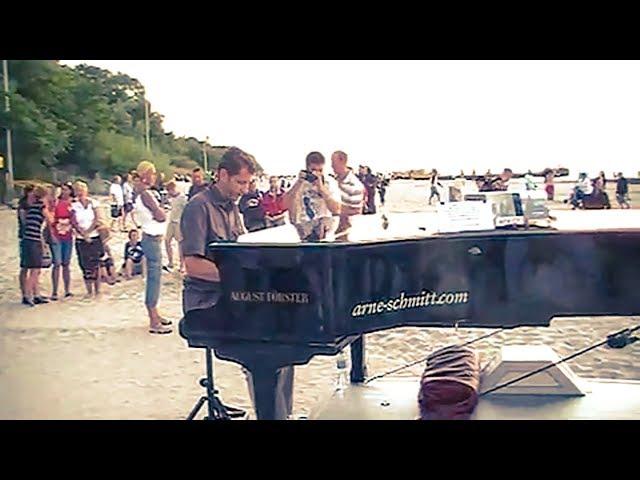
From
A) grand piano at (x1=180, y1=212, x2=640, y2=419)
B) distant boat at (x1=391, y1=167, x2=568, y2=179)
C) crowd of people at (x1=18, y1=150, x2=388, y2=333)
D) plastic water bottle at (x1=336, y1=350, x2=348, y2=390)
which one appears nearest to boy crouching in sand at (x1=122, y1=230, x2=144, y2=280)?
crowd of people at (x1=18, y1=150, x2=388, y2=333)

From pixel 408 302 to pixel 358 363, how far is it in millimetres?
483

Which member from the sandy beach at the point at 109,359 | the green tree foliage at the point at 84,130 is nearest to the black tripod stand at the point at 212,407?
the sandy beach at the point at 109,359

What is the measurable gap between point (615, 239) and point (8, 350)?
191 cm

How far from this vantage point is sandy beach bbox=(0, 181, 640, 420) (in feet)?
8.65

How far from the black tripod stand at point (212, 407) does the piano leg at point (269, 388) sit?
0.20m

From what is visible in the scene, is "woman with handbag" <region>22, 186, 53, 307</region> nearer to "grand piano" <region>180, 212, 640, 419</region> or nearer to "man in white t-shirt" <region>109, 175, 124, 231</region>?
"man in white t-shirt" <region>109, 175, 124, 231</region>

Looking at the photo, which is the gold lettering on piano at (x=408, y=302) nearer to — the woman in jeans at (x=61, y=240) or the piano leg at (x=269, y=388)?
the piano leg at (x=269, y=388)

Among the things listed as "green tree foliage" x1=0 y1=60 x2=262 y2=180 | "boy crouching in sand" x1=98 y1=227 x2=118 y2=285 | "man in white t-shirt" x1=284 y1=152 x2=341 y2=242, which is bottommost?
"boy crouching in sand" x1=98 y1=227 x2=118 y2=285

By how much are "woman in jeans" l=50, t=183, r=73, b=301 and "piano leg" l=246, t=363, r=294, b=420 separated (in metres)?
0.71

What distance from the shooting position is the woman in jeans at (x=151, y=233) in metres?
2.59

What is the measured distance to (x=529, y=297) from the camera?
7.77 ft

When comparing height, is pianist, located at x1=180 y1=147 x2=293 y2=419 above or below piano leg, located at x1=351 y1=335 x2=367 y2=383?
above
